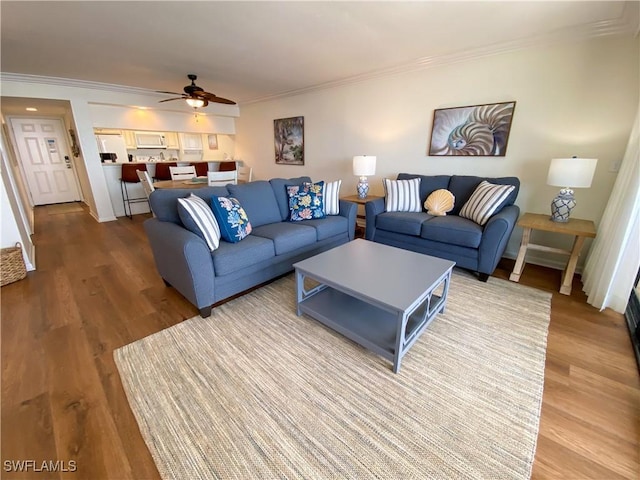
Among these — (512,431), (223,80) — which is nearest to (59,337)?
(512,431)

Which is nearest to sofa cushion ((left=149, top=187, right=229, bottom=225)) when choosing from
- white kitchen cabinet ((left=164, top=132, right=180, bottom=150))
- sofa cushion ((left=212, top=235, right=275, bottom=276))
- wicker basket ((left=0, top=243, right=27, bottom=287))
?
sofa cushion ((left=212, top=235, right=275, bottom=276))

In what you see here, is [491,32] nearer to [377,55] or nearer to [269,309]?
[377,55]

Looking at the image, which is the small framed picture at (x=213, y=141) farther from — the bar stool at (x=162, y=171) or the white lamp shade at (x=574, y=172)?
the white lamp shade at (x=574, y=172)

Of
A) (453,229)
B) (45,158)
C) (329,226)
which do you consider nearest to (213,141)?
(45,158)

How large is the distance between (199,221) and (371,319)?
1450 millimetres

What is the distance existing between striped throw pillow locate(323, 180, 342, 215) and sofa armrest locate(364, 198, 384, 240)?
0.38 m

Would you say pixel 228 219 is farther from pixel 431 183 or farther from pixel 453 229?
pixel 431 183

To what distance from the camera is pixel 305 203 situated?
115 inches

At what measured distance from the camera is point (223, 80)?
13.7ft

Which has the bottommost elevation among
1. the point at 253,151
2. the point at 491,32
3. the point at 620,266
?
the point at 620,266

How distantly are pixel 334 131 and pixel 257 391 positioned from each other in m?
4.09

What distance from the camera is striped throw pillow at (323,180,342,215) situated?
3016mm

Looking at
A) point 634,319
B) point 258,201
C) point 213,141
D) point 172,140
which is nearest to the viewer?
point 634,319

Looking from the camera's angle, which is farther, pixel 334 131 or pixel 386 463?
pixel 334 131
